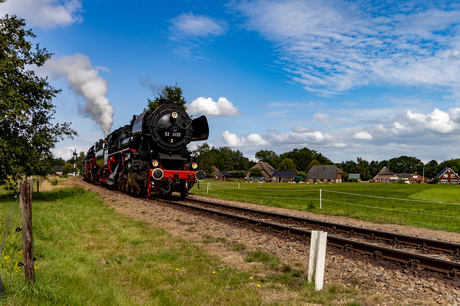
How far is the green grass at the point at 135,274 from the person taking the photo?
478cm

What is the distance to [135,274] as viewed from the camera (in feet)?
19.8

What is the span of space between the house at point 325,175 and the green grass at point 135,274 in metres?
109

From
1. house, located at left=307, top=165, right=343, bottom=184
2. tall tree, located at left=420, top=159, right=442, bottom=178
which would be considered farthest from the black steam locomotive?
tall tree, located at left=420, top=159, right=442, bottom=178

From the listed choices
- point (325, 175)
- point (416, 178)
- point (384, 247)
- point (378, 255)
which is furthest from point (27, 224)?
point (416, 178)

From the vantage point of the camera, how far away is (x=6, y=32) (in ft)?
52.1

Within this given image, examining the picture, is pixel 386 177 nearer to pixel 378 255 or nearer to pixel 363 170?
pixel 363 170

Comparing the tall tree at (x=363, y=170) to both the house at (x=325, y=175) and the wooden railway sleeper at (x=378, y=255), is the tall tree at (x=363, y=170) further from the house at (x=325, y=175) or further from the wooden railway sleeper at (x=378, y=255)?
the wooden railway sleeper at (x=378, y=255)

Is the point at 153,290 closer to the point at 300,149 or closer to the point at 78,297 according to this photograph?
the point at 78,297

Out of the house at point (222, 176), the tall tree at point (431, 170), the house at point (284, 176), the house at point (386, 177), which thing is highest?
the tall tree at point (431, 170)

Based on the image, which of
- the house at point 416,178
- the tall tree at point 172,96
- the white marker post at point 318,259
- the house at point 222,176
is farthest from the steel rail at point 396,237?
the house at point 416,178

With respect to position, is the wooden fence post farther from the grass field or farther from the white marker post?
the grass field

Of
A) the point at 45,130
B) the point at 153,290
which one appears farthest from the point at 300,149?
the point at 153,290

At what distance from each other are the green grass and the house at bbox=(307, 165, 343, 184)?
4294 inches

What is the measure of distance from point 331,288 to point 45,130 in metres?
16.6
